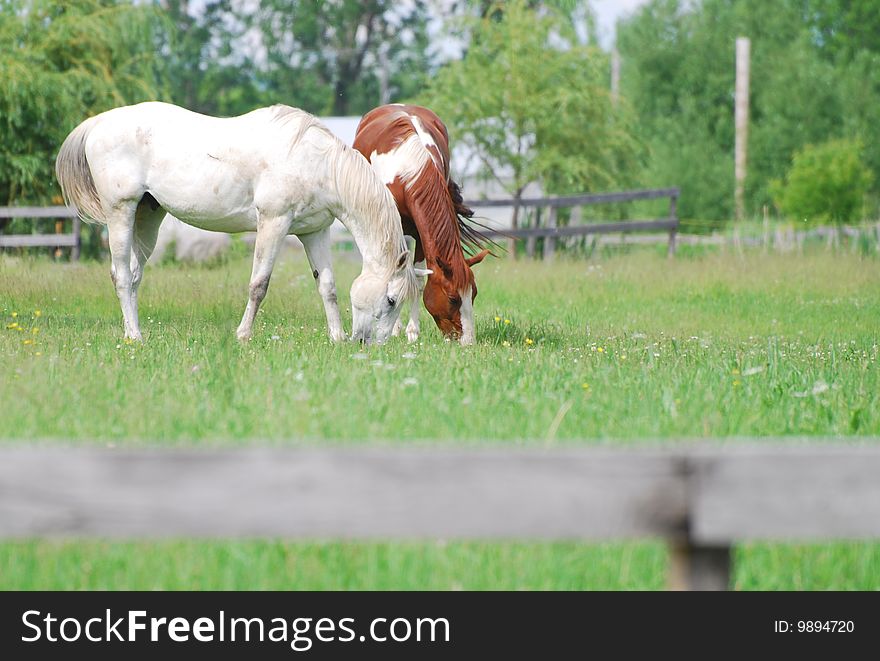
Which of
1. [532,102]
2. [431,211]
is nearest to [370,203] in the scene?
[431,211]

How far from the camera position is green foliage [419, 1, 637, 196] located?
69.4 ft

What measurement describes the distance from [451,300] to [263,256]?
144 cm

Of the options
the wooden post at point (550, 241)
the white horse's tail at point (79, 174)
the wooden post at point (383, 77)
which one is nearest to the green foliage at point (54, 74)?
Result: the wooden post at point (550, 241)

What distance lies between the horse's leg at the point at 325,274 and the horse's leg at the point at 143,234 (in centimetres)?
119

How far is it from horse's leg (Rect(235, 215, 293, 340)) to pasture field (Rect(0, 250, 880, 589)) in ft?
0.77

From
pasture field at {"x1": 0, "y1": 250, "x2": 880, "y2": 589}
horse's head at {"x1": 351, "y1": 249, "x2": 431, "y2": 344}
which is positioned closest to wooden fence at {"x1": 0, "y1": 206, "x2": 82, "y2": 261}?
pasture field at {"x1": 0, "y1": 250, "x2": 880, "y2": 589}

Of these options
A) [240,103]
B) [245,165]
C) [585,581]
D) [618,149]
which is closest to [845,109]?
[618,149]

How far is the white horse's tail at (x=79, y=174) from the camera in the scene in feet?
26.6

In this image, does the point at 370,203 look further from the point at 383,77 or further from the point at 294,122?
the point at 383,77

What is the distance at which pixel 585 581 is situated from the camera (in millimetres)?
3115
